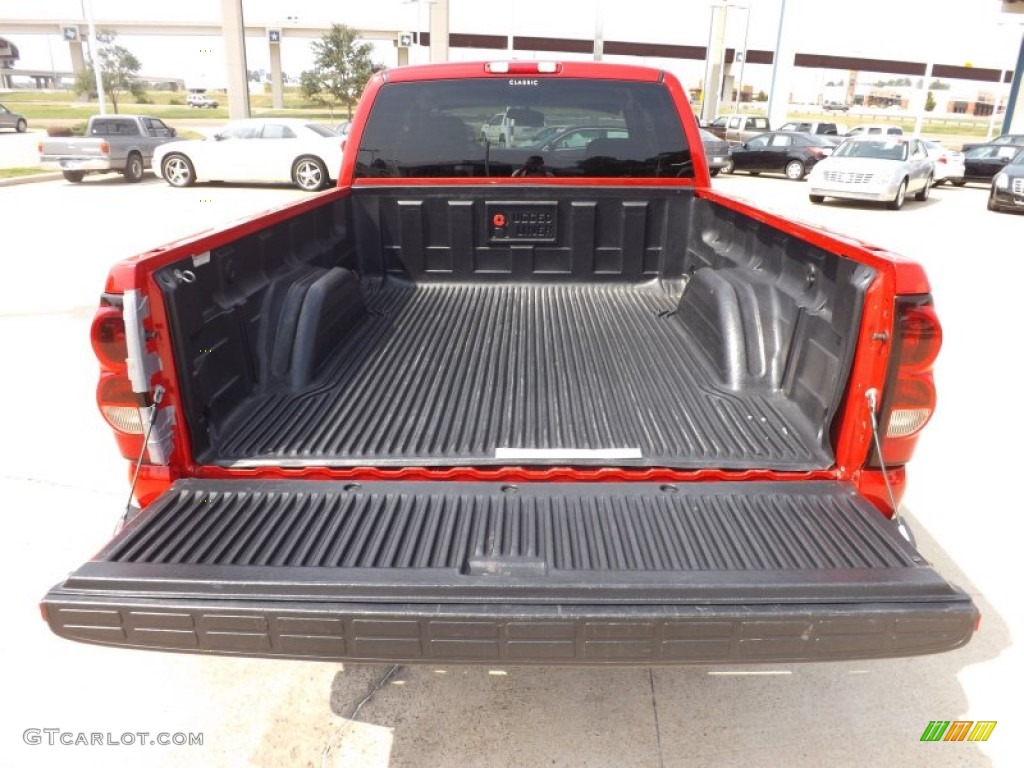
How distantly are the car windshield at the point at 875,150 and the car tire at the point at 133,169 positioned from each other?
17399mm

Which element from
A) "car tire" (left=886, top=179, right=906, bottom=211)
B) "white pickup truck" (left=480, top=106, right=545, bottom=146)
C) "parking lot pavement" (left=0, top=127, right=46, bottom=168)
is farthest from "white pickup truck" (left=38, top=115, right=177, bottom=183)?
"car tire" (left=886, top=179, right=906, bottom=211)

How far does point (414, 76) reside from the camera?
432 cm

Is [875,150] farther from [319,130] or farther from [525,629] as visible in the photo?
[525,629]

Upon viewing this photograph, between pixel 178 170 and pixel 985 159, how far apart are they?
23255mm

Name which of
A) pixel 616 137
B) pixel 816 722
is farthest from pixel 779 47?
pixel 816 722

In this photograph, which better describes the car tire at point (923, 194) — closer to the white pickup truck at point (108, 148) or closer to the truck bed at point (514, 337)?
the truck bed at point (514, 337)

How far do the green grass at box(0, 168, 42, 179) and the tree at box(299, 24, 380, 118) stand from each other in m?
19.7

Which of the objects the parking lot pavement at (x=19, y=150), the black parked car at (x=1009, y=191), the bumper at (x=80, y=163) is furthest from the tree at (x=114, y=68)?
the black parked car at (x=1009, y=191)

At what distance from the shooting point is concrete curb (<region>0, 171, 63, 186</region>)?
17.8 meters

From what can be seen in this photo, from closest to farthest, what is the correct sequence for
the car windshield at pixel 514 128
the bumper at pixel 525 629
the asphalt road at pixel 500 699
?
the bumper at pixel 525 629, the asphalt road at pixel 500 699, the car windshield at pixel 514 128

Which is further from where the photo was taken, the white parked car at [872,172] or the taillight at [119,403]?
the white parked car at [872,172]

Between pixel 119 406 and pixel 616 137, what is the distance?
328cm

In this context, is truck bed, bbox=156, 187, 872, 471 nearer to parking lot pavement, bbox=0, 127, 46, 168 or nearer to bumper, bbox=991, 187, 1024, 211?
bumper, bbox=991, 187, 1024, 211

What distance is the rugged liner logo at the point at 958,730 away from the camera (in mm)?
2602
